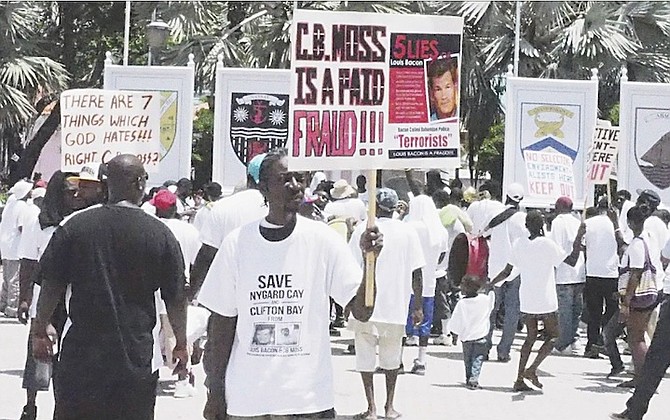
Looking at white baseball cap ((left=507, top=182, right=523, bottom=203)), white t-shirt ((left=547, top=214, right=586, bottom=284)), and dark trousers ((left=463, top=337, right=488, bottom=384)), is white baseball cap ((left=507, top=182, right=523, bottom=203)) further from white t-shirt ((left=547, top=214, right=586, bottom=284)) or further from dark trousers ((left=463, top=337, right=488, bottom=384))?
dark trousers ((left=463, top=337, right=488, bottom=384))

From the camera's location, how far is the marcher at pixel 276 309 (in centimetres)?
501

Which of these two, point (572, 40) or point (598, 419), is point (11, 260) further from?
point (572, 40)

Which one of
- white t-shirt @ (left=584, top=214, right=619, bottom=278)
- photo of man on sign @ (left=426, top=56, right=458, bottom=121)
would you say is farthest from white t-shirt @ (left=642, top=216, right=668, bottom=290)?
photo of man on sign @ (left=426, top=56, right=458, bottom=121)

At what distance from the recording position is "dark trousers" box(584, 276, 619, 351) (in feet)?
43.7

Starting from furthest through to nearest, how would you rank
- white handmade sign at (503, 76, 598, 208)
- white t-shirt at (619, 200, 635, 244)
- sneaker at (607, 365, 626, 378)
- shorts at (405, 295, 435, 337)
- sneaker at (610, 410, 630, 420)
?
white handmade sign at (503, 76, 598, 208), white t-shirt at (619, 200, 635, 244), sneaker at (607, 365, 626, 378), shorts at (405, 295, 435, 337), sneaker at (610, 410, 630, 420)

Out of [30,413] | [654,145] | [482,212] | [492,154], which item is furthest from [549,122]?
[492,154]

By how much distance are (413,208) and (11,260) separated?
542cm

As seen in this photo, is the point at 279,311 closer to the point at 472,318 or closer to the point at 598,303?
the point at 472,318

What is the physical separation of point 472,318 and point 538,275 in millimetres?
686

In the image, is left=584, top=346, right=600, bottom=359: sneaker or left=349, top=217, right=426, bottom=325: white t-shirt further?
left=584, top=346, right=600, bottom=359: sneaker

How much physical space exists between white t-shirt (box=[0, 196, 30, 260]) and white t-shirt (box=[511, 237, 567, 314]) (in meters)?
6.60

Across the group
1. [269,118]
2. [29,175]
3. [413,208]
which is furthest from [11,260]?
[29,175]

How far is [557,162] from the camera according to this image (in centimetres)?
1484

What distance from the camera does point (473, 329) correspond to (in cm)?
1083
